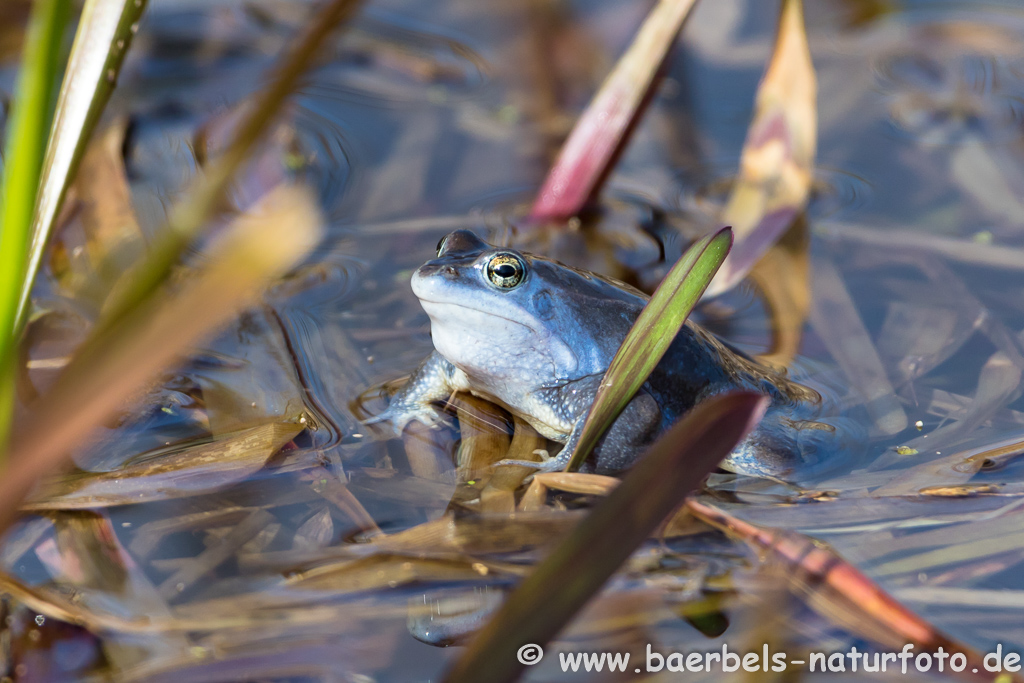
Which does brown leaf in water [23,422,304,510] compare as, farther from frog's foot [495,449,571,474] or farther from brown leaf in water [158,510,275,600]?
frog's foot [495,449,571,474]

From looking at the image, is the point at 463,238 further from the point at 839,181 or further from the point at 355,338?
the point at 839,181

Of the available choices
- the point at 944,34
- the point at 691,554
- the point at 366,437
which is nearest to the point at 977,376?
the point at 691,554

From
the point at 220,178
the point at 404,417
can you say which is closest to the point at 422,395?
the point at 404,417

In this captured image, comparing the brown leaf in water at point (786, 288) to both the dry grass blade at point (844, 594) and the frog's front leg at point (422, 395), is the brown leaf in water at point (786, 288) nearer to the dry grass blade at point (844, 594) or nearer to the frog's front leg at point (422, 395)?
the dry grass blade at point (844, 594)

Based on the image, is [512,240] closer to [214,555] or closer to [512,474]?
[512,474]

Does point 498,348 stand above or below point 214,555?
above

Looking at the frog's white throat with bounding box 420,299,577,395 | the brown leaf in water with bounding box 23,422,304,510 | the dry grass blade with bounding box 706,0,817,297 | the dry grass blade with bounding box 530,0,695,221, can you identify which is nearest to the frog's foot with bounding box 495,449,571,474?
the frog's white throat with bounding box 420,299,577,395
